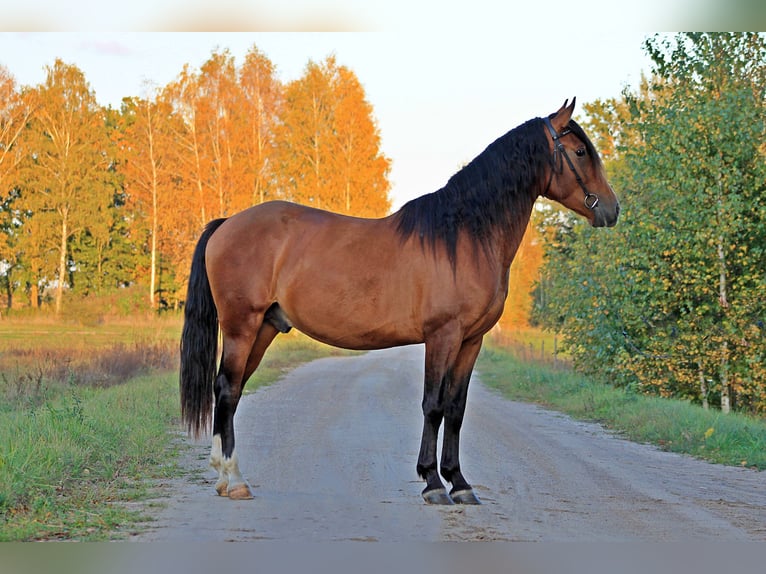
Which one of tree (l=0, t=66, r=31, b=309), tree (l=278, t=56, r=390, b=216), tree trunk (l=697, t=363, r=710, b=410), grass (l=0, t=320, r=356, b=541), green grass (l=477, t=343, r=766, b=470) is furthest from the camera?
tree (l=0, t=66, r=31, b=309)

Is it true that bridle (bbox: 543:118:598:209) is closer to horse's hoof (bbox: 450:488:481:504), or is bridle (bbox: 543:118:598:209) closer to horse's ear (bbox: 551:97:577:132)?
horse's ear (bbox: 551:97:577:132)

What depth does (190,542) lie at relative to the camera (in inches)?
173

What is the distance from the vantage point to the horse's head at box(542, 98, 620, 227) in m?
6.02

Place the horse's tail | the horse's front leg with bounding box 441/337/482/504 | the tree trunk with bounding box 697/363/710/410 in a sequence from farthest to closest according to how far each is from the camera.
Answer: the tree trunk with bounding box 697/363/710/410, the horse's tail, the horse's front leg with bounding box 441/337/482/504

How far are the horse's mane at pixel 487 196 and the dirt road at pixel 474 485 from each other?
1893mm

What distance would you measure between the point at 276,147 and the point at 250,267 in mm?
19533

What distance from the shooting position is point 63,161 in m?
33.9

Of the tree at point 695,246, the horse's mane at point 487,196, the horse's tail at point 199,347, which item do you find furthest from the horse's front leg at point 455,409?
the tree at point 695,246

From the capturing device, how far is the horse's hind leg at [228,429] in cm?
570

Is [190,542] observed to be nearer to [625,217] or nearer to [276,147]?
[625,217]

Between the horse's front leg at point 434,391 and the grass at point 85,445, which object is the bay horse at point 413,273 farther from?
the grass at point 85,445

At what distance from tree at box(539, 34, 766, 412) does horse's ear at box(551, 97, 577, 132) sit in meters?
6.85

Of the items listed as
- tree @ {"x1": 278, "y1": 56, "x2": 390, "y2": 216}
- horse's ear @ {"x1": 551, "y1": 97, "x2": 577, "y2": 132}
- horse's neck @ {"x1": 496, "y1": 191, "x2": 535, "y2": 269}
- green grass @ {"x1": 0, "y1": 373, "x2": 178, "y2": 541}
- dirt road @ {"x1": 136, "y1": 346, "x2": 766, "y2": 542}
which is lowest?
dirt road @ {"x1": 136, "y1": 346, "x2": 766, "y2": 542}

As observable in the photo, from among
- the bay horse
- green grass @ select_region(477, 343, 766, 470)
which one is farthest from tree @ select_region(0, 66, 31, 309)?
the bay horse
